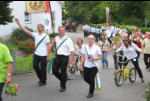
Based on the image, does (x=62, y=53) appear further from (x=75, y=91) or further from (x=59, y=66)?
(x=75, y=91)

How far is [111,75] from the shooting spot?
1226 cm

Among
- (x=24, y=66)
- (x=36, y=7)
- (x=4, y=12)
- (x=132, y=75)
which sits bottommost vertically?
(x=24, y=66)

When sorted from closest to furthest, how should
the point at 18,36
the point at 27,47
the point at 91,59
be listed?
the point at 91,59 → the point at 27,47 → the point at 18,36

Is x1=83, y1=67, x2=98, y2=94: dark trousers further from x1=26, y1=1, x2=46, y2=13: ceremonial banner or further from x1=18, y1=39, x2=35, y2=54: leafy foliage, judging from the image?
x1=26, y1=1, x2=46, y2=13: ceremonial banner

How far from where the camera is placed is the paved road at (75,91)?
27.1 feet

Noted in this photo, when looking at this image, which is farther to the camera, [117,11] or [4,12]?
[117,11]

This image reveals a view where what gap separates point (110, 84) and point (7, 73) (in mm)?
5134

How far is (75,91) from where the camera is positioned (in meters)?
9.14

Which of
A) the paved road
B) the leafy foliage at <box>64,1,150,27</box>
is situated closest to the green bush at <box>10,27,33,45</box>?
the paved road

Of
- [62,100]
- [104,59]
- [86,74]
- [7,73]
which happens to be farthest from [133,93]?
[104,59]

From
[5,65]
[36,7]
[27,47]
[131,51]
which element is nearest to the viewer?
[5,65]

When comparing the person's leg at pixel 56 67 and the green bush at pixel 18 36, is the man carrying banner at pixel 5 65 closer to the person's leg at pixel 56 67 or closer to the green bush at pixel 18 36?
the person's leg at pixel 56 67

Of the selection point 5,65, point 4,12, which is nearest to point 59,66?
point 5,65

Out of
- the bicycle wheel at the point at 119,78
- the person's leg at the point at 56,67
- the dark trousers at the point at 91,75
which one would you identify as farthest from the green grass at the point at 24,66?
the dark trousers at the point at 91,75
